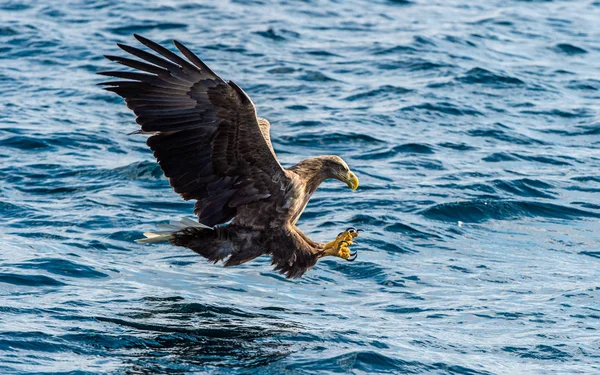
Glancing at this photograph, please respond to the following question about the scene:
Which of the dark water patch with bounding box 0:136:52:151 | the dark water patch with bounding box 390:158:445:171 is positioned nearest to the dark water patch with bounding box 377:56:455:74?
the dark water patch with bounding box 390:158:445:171

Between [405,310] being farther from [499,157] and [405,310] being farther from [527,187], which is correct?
[499,157]

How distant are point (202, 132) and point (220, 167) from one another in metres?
0.35

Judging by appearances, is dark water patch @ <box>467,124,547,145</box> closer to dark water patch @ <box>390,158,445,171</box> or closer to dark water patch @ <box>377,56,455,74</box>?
dark water patch @ <box>390,158,445,171</box>

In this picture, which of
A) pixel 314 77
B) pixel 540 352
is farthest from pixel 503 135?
pixel 540 352

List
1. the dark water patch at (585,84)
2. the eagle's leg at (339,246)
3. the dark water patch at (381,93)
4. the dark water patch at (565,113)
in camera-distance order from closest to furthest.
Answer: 1. the eagle's leg at (339,246)
2. the dark water patch at (565,113)
3. the dark water patch at (381,93)
4. the dark water patch at (585,84)

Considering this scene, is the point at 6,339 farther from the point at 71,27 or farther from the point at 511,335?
the point at 71,27

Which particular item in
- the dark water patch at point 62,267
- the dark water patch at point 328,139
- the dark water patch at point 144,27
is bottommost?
the dark water patch at point 62,267

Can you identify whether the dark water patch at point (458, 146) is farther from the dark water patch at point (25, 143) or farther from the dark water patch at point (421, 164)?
the dark water patch at point (25, 143)

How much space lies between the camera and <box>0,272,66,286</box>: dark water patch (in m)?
8.34

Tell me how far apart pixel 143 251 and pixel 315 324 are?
90.6 inches

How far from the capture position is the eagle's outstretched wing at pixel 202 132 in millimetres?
7449

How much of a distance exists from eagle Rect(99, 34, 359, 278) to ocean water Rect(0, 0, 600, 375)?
19.3 inches

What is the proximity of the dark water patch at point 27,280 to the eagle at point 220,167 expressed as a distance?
915 mm

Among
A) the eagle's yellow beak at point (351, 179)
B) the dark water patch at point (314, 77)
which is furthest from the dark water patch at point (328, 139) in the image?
the eagle's yellow beak at point (351, 179)
